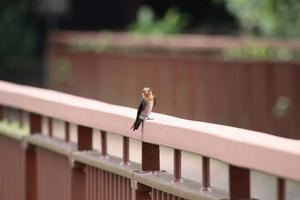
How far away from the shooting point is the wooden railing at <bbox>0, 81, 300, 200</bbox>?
3.78 m

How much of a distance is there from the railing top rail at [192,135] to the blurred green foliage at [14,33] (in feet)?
59.3

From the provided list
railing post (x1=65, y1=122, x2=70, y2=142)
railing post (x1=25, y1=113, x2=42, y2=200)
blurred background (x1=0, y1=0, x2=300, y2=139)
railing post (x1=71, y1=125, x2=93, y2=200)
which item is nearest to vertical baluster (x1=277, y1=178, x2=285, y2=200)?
railing post (x1=71, y1=125, x2=93, y2=200)

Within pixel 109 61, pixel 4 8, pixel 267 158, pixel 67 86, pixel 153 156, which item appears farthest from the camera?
pixel 4 8

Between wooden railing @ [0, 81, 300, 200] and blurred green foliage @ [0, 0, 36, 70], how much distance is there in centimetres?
1647

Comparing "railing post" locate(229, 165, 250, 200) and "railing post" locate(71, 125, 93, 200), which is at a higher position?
"railing post" locate(229, 165, 250, 200)

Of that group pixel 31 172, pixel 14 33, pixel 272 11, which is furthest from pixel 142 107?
pixel 14 33

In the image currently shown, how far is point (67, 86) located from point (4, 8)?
12.7 feet

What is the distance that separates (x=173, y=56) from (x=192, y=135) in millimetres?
14699

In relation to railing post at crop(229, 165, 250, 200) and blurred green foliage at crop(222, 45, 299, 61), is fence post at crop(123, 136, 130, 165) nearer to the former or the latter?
railing post at crop(229, 165, 250, 200)

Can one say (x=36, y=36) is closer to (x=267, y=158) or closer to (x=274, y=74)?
(x=274, y=74)

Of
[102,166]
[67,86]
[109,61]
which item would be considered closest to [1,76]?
[67,86]

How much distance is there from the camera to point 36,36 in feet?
87.7

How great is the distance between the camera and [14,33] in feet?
81.6

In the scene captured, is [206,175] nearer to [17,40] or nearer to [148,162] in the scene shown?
[148,162]
